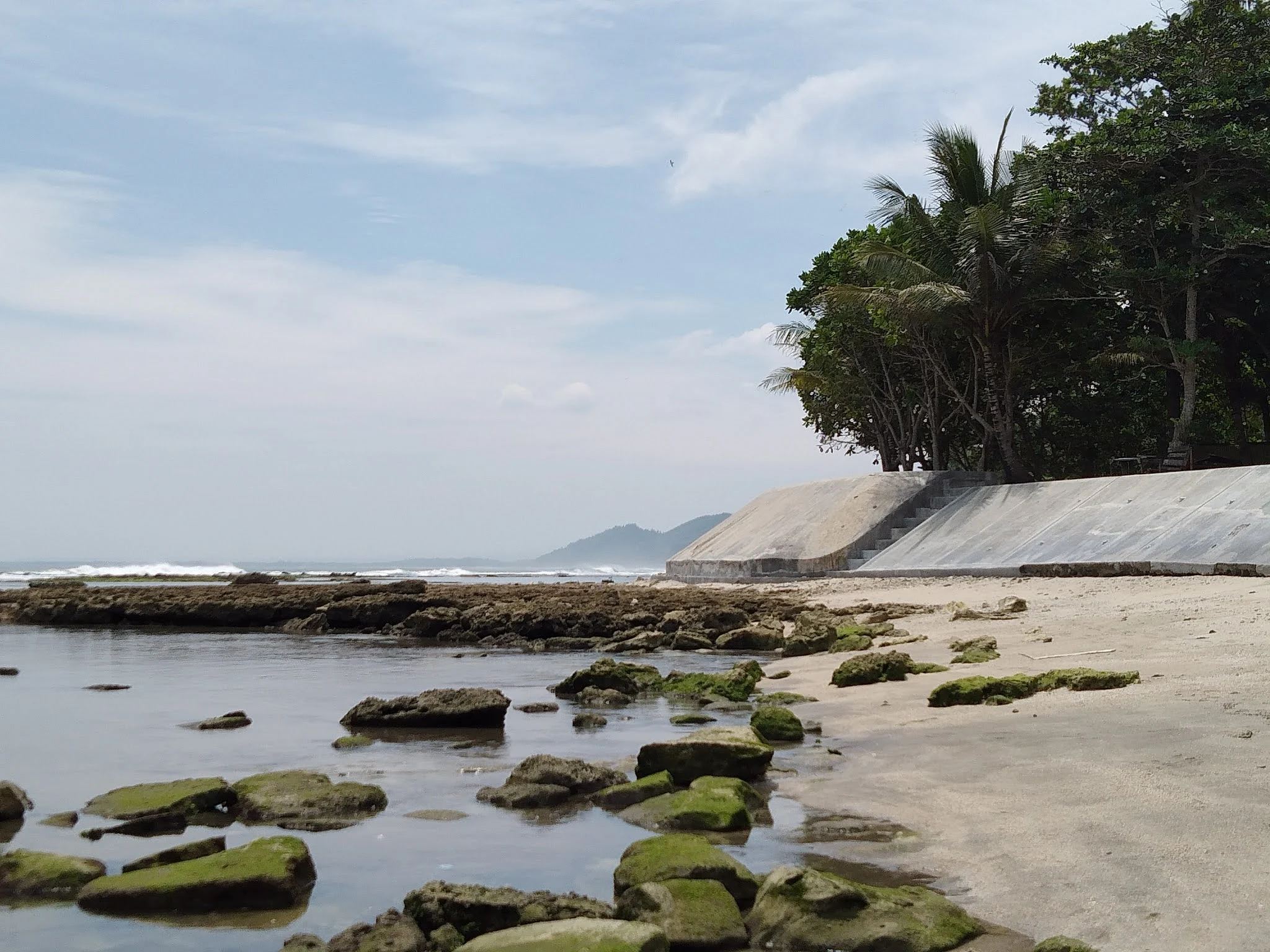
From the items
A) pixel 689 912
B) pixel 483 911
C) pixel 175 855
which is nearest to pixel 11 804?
pixel 175 855

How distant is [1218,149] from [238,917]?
24974 mm

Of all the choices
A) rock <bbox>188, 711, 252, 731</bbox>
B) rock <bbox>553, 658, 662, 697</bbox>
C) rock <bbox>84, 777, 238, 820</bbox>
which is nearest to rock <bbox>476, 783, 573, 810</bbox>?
rock <bbox>84, 777, 238, 820</bbox>

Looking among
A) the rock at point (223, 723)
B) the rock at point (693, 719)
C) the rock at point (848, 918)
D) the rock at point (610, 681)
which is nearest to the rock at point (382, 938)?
the rock at point (848, 918)

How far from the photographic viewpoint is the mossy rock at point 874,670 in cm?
1021

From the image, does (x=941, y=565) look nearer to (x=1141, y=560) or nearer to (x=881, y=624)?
(x=1141, y=560)

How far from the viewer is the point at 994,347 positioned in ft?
90.0

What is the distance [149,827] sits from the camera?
6277 millimetres

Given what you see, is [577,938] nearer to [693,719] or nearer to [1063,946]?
[1063,946]

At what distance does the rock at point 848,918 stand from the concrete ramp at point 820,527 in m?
21.7

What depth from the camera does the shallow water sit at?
16.0 feet

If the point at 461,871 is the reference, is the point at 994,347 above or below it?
above

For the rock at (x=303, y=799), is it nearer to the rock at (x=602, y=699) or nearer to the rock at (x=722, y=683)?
the rock at (x=602, y=699)

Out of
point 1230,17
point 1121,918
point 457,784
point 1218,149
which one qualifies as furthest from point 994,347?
point 1121,918

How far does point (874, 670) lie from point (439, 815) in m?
4.97
